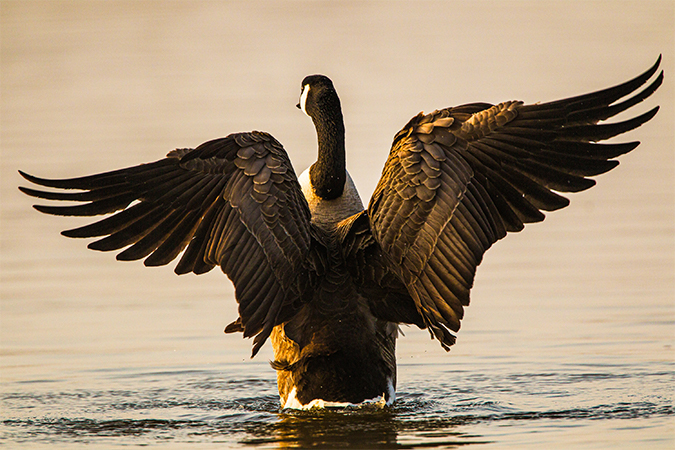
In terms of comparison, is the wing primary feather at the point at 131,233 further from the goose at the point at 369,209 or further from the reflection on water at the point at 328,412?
the reflection on water at the point at 328,412

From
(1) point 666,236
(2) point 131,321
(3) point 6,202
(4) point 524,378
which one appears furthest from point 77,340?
(1) point 666,236

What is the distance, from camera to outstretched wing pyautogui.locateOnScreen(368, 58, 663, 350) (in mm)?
7516

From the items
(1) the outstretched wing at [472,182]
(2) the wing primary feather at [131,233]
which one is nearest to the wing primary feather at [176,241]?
(2) the wing primary feather at [131,233]

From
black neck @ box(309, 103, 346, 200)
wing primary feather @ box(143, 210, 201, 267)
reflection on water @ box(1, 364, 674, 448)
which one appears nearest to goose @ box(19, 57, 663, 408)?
wing primary feather @ box(143, 210, 201, 267)

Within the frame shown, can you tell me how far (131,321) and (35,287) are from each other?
63.9 inches

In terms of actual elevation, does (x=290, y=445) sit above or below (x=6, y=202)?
below

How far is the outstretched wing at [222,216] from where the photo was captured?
7.71 m

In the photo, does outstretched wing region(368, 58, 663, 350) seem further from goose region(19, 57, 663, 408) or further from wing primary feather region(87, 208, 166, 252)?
wing primary feather region(87, 208, 166, 252)

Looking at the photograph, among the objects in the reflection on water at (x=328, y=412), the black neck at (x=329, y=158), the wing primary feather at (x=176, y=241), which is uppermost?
the black neck at (x=329, y=158)

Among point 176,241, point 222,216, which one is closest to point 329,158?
point 222,216

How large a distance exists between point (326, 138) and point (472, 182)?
6.23 feet

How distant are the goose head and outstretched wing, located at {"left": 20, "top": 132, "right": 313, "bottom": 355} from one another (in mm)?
1022

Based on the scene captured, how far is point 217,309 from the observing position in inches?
451

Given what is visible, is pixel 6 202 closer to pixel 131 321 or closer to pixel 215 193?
pixel 131 321
